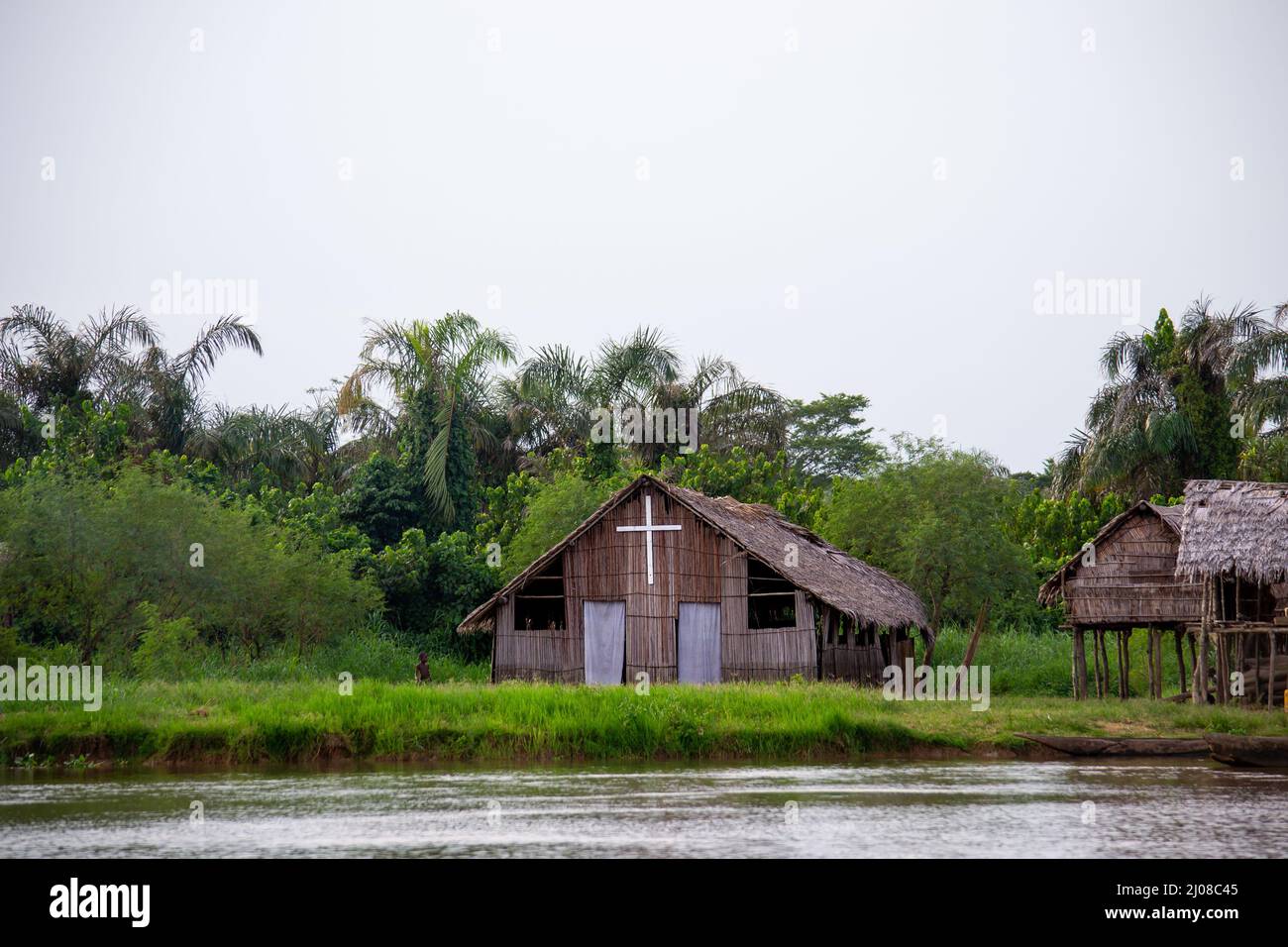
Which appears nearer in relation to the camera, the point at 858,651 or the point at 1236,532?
the point at 1236,532

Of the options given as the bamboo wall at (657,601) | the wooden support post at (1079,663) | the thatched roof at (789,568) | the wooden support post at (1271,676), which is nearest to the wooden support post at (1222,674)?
the wooden support post at (1271,676)

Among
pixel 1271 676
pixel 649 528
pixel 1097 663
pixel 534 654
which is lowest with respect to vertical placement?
pixel 1097 663

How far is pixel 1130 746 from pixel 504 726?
9.41m

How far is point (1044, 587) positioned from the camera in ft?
99.1

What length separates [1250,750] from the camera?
2027cm

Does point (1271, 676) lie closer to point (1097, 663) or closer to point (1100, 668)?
point (1097, 663)

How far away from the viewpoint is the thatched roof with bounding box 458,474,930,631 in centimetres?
2794

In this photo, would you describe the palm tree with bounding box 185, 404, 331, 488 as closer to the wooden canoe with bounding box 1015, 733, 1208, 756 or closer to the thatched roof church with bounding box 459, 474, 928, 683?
the thatched roof church with bounding box 459, 474, 928, 683

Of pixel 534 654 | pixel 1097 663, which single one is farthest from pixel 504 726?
pixel 1097 663

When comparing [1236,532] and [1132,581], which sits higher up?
[1236,532]

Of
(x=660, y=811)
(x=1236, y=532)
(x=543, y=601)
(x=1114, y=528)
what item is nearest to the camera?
(x=660, y=811)

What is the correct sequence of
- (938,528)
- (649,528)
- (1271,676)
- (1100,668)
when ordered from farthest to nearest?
(938,528) → (1100,668) → (649,528) → (1271,676)
